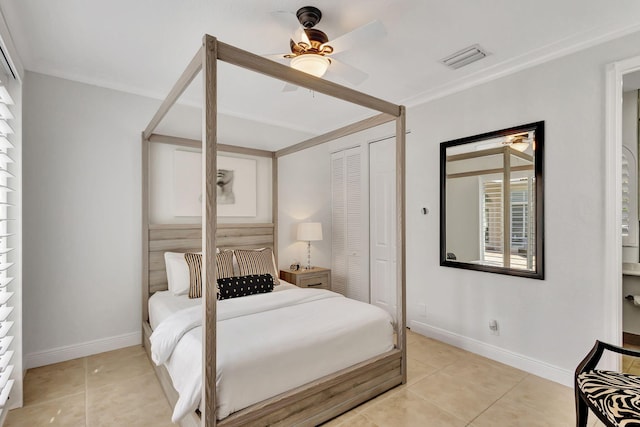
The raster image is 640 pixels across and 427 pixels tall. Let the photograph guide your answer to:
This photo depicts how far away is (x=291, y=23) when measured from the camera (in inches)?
85.0

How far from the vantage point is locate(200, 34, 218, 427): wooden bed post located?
156 centimetres

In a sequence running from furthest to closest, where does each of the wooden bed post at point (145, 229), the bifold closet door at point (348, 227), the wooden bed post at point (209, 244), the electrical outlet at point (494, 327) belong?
the bifold closet door at point (348, 227) < the wooden bed post at point (145, 229) < the electrical outlet at point (494, 327) < the wooden bed post at point (209, 244)

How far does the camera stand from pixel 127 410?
2.15m

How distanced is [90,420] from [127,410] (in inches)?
7.9

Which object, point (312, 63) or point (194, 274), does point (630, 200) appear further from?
point (194, 274)

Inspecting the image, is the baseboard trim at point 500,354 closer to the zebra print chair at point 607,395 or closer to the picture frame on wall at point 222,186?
the zebra print chair at point 607,395

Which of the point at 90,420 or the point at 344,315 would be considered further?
the point at 344,315

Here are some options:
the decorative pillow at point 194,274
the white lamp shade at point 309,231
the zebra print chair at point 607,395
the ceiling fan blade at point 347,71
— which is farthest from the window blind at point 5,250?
the zebra print chair at point 607,395

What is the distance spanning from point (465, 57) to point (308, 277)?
2812 mm

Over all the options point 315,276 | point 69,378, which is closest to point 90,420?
point 69,378

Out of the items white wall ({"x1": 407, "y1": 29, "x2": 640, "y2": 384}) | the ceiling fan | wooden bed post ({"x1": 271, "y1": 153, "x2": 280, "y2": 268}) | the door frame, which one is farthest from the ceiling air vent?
wooden bed post ({"x1": 271, "y1": 153, "x2": 280, "y2": 268})

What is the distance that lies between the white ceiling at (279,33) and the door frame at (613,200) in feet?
1.18

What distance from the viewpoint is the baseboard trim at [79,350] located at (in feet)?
9.06

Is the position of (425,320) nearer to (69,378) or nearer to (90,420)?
(90,420)
